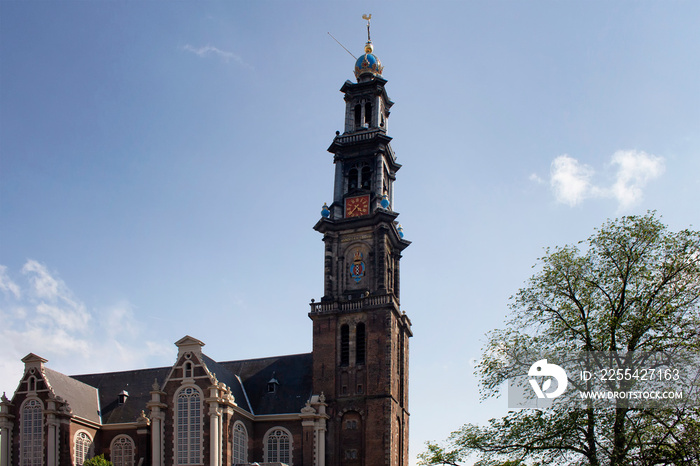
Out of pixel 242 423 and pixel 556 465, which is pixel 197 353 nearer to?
pixel 242 423

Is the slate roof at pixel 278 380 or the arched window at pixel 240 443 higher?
the slate roof at pixel 278 380

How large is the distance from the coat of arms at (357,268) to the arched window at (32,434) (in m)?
25.6

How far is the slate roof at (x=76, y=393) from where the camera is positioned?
53.0 metres

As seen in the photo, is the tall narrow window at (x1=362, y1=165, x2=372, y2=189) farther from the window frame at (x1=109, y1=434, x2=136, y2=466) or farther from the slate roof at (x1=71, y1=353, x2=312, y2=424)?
the window frame at (x1=109, y1=434, x2=136, y2=466)

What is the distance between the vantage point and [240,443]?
5134 cm

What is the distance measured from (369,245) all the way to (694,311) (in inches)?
1466

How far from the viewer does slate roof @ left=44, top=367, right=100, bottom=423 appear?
5303 cm

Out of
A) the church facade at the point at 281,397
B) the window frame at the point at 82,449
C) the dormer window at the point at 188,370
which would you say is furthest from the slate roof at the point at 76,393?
the dormer window at the point at 188,370

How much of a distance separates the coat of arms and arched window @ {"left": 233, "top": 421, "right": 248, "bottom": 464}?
1490 centimetres

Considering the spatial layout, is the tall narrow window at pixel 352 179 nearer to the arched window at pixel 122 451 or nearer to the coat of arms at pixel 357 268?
the coat of arms at pixel 357 268

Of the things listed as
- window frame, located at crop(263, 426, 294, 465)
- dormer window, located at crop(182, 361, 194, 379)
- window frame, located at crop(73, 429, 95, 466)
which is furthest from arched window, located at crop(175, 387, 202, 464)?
window frame, located at crop(73, 429, 95, 466)

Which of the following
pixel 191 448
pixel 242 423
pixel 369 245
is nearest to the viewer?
pixel 191 448

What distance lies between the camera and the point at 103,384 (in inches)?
2314

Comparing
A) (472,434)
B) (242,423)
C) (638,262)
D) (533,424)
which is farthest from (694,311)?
(242,423)
